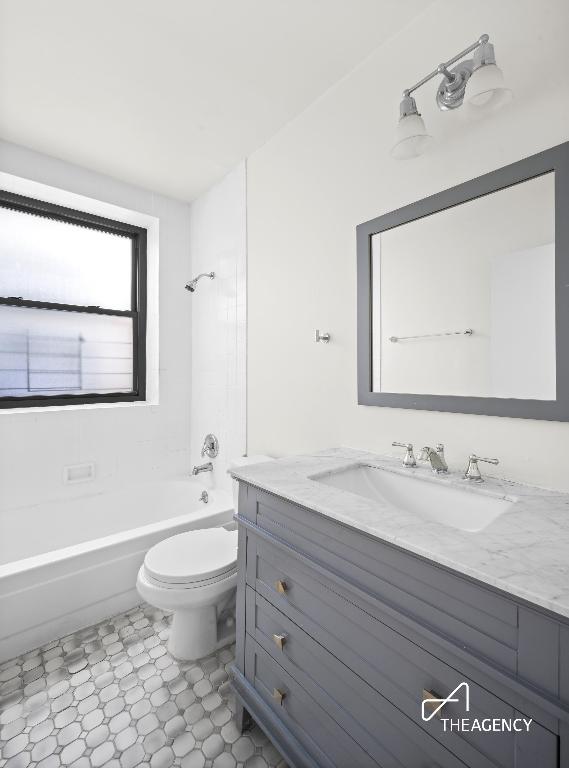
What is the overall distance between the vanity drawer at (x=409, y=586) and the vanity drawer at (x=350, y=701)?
21 centimetres

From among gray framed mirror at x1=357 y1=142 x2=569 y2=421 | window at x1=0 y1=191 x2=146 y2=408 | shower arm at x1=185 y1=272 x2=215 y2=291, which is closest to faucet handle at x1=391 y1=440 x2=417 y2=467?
gray framed mirror at x1=357 y1=142 x2=569 y2=421

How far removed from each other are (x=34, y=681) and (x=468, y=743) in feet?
5.46

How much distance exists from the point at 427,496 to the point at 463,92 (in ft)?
4.20

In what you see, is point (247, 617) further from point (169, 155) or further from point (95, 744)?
point (169, 155)

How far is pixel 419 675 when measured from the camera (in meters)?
0.76

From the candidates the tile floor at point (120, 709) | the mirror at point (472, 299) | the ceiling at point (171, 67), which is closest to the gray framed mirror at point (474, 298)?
the mirror at point (472, 299)

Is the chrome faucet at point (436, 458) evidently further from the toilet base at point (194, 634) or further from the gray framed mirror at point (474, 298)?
the toilet base at point (194, 634)

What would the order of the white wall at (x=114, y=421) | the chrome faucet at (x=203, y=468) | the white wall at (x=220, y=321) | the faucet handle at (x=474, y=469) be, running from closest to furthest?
the faucet handle at (x=474, y=469)
the white wall at (x=114, y=421)
the white wall at (x=220, y=321)
the chrome faucet at (x=203, y=468)

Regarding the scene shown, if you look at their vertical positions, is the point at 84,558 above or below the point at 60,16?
below

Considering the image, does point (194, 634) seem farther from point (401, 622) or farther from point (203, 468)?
point (401, 622)

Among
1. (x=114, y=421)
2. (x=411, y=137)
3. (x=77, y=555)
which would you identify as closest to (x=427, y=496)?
(x=411, y=137)

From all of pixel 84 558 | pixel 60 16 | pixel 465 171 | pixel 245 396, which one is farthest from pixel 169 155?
pixel 84 558

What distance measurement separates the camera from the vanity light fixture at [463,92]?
1.05m

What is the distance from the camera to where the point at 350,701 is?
0.91 m
